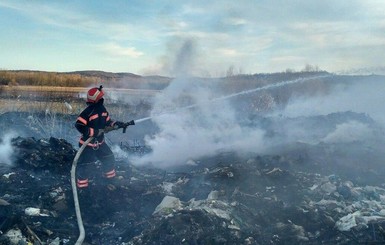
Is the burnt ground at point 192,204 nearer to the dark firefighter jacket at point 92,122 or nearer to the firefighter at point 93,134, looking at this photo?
the firefighter at point 93,134

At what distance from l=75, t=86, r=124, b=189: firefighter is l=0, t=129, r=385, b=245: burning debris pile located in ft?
1.32

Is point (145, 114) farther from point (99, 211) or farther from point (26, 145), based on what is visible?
point (99, 211)

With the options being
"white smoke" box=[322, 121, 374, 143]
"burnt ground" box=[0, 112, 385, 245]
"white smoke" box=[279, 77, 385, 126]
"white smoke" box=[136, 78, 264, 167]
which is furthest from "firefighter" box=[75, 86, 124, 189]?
"white smoke" box=[279, 77, 385, 126]

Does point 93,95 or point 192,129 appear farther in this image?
point 192,129

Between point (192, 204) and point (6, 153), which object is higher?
point (6, 153)

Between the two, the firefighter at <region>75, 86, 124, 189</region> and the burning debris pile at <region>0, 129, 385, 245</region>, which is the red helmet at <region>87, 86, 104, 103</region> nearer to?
the firefighter at <region>75, 86, 124, 189</region>

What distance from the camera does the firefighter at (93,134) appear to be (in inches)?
280

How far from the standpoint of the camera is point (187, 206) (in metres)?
6.89

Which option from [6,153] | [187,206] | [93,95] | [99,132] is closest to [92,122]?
[99,132]

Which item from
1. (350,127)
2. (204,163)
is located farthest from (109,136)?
(350,127)

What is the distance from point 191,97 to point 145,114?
12.6ft

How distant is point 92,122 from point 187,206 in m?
2.60

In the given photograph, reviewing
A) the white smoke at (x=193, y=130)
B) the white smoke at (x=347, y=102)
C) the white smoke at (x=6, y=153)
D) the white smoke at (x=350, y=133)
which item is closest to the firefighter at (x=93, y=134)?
the white smoke at (x=6, y=153)

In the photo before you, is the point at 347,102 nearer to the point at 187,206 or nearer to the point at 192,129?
the point at 192,129
